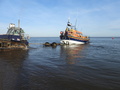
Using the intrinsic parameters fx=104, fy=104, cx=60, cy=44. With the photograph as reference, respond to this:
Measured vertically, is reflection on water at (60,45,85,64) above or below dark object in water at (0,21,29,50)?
below

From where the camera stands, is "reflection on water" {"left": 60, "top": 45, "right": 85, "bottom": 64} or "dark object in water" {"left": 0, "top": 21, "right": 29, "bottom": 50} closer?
"reflection on water" {"left": 60, "top": 45, "right": 85, "bottom": 64}

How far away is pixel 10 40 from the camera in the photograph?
2398 centimetres

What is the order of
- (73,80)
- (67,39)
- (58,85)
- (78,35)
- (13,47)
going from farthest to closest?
(78,35), (67,39), (13,47), (73,80), (58,85)

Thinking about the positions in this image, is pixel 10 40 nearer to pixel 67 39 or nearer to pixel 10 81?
pixel 10 81

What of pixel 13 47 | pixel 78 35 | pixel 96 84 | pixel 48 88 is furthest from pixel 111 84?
pixel 78 35

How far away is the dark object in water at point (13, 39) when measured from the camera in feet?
76.0

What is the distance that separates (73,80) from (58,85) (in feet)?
4.61

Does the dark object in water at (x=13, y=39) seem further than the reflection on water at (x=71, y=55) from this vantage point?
Yes

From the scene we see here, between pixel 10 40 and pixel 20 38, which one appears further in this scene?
pixel 20 38

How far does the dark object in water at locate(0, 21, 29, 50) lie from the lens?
23.2m

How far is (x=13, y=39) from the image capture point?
1003 inches

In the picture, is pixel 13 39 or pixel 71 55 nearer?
pixel 71 55

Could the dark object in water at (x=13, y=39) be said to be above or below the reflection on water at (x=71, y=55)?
above

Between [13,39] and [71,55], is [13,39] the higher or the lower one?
the higher one
